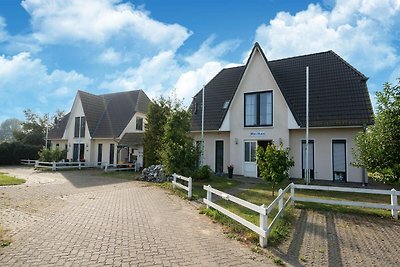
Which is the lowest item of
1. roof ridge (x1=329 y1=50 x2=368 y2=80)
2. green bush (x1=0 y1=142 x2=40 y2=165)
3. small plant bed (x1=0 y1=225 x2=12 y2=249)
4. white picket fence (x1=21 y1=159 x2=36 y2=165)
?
small plant bed (x1=0 y1=225 x2=12 y2=249)

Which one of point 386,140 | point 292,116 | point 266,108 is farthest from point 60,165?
point 386,140

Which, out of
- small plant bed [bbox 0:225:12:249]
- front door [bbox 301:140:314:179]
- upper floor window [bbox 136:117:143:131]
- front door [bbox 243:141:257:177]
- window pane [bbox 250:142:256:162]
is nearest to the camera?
small plant bed [bbox 0:225:12:249]

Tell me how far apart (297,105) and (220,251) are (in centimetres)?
1433

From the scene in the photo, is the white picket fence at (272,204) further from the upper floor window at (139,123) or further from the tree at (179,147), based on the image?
the upper floor window at (139,123)

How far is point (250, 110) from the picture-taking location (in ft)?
61.8

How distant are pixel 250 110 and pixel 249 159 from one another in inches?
140

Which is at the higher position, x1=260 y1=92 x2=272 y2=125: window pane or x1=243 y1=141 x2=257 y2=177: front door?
x1=260 y1=92 x2=272 y2=125: window pane

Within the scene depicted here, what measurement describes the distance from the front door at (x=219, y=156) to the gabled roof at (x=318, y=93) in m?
1.47

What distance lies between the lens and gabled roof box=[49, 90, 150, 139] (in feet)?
92.6

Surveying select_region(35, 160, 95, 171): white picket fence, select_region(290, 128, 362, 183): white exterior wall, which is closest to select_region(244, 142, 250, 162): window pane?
select_region(290, 128, 362, 183): white exterior wall

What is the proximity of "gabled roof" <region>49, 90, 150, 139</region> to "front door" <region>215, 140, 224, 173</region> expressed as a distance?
11810 mm

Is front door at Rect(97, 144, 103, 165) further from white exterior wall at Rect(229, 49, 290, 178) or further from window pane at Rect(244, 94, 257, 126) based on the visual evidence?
window pane at Rect(244, 94, 257, 126)

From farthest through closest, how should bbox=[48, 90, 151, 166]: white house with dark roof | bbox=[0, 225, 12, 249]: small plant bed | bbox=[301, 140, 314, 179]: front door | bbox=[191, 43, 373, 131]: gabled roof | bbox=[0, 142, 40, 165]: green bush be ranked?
bbox=[0, 142, 40, 165]: green bush < bbox=[48, 90, 151, 166]: white house with dark roof < bbox=[301, 140, 314, 179]: front door < bbox=[191, 43, 373, 131]: gabled roof < bbox=[0, 225, 12, 249]: small plant bed

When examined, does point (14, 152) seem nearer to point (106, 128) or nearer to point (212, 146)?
point (106, 128)
